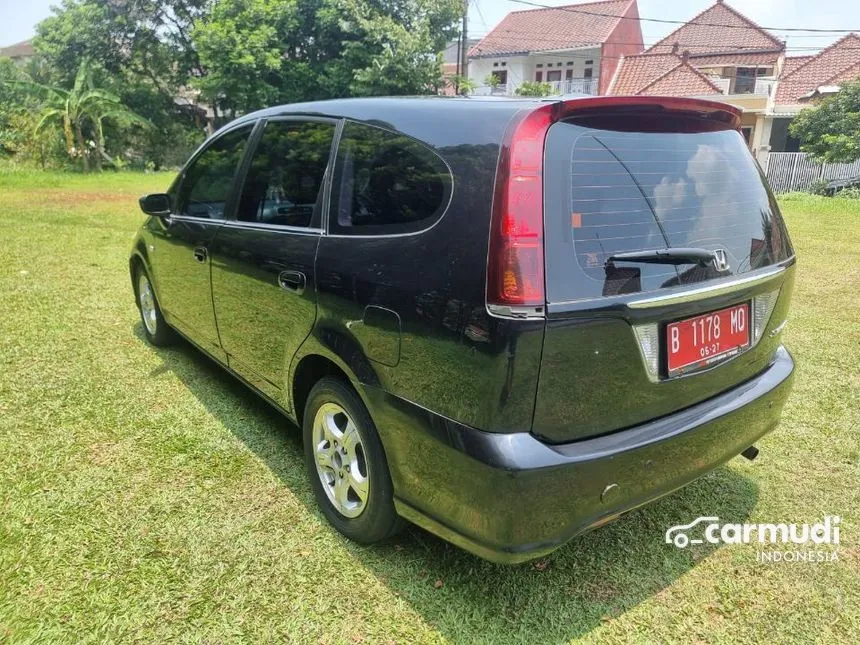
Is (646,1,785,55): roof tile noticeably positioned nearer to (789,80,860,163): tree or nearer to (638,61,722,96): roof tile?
(638,61,722,96): roof tile

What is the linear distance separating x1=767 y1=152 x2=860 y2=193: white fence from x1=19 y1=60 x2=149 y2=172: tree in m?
21.6

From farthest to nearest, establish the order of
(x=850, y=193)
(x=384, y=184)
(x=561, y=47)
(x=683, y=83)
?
(x=561, y=47), (x=683, y=83), (x=850, y=193), (x=384, y=184)

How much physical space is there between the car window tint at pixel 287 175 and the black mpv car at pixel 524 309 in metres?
0.02

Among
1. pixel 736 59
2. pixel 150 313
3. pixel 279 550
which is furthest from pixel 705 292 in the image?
pixel 736 59

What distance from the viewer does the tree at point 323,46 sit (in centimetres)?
2367

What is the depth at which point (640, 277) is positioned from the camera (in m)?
1.84

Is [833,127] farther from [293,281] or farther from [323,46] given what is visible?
[293,281]

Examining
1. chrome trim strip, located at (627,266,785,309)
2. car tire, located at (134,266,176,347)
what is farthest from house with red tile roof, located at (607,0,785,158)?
chrome trim strip, located at (627,266,785,309)

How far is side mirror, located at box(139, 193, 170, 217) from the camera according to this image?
377 cm

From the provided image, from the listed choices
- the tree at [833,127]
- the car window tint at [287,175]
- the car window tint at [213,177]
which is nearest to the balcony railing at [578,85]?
the tree at [833,127]

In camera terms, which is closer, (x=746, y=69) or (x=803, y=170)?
(x=803, y=170)

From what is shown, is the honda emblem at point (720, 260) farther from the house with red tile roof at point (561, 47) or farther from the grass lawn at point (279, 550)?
the house with red tile roof at point (561, 47)

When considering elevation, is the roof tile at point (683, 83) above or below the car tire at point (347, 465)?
above

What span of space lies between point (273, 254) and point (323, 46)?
85.1 feet
